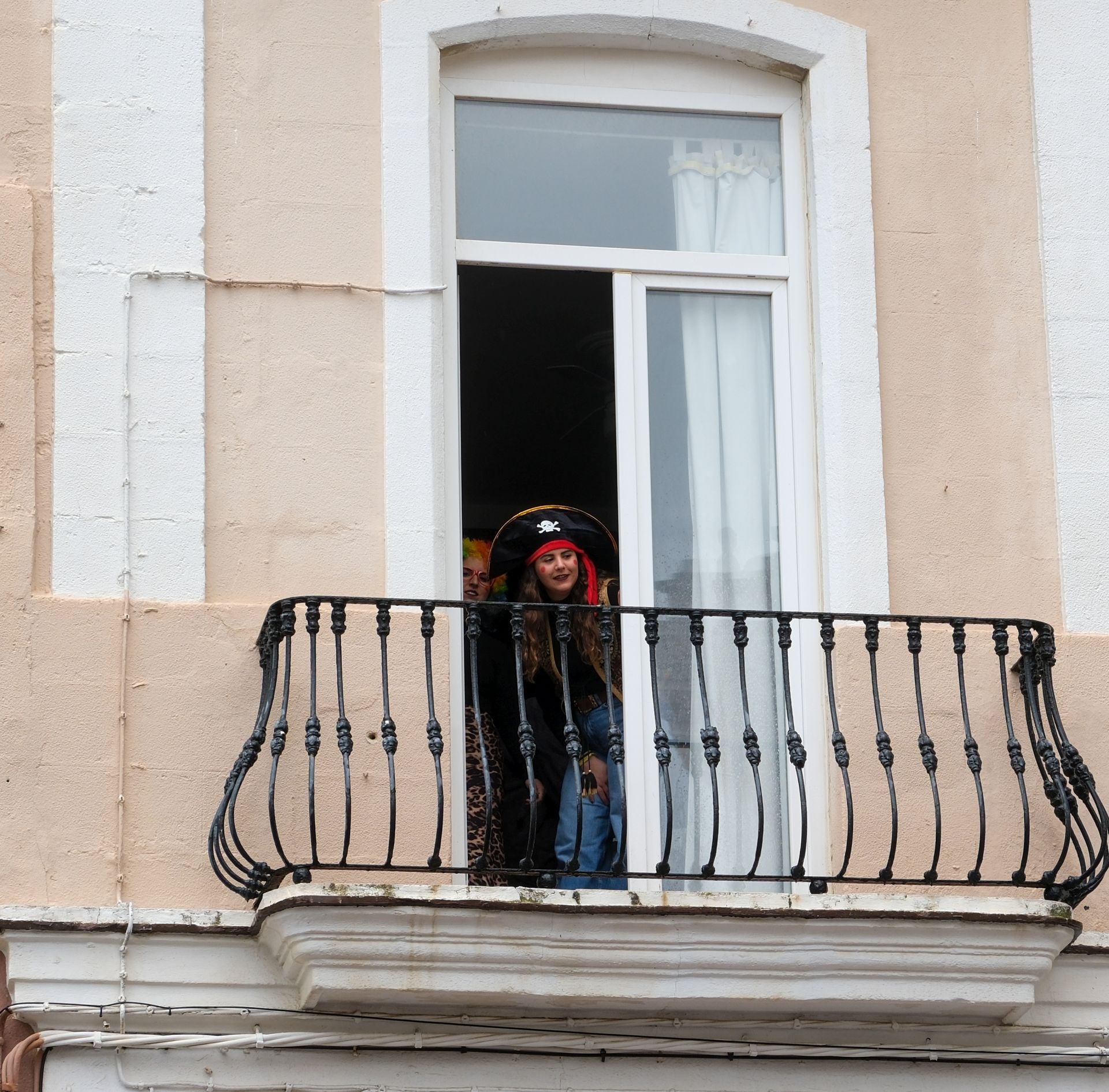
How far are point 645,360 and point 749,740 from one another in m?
1.57

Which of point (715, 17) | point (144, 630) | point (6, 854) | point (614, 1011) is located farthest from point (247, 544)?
point (715, 17)

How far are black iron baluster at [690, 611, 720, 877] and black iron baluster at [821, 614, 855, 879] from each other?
355 mm

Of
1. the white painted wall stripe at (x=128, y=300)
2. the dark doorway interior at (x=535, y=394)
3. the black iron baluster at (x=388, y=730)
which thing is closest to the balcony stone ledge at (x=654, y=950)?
the black iron baluster at (x=388, y=730)

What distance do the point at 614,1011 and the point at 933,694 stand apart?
148 centimetres

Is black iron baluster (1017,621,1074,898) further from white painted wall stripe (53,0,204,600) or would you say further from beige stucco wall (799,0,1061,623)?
white painted wall stripe (53,0,204,600)

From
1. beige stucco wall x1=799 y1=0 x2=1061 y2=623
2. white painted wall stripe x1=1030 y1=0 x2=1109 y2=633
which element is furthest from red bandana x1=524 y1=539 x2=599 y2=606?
white painted wall stripe x1=1030 y1=0 x2=1109 y2=633

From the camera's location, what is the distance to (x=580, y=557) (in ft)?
27.8

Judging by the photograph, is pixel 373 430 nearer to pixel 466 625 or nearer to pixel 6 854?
pixel 466 625

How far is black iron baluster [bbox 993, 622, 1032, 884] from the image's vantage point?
7.80 meters

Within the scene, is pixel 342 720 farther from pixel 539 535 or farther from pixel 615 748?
pixel 539 535

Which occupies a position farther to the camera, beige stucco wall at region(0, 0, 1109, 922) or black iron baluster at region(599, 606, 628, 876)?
beige stucco wall at region(0, 0, 1109, 922)

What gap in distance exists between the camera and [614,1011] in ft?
25.2

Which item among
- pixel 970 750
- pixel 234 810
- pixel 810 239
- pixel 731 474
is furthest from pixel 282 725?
pixel 810 239

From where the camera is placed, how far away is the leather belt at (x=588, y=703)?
8.44m
